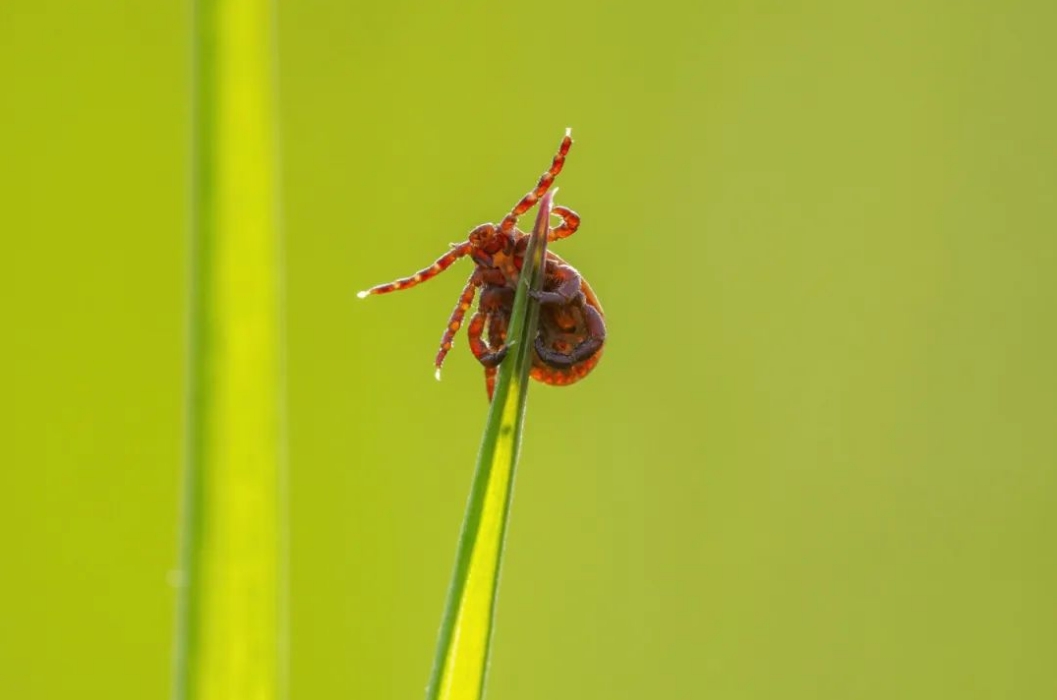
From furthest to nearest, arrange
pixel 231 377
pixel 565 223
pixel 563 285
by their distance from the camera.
→ pixel 565 223 → pixel 563 285 → pixel 231 377

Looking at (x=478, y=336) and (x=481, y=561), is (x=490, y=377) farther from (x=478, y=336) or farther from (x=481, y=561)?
(x=481, y=561)

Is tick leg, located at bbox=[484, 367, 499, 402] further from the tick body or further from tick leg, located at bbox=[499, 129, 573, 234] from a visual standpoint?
tick leg, located at bbox=[499, 129, 573, 234]

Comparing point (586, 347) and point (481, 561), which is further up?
point (586, 347)

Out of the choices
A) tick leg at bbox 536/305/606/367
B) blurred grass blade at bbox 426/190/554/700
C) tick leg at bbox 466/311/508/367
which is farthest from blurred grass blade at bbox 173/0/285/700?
tick leg at bbox 536/305/606/367

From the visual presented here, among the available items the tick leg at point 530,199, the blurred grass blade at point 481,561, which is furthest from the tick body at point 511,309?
the blurred grass blade at point 481,561

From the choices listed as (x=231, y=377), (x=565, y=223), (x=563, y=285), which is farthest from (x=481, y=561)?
(x=565, y=223)

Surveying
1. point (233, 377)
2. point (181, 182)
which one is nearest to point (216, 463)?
point (233, 377)
